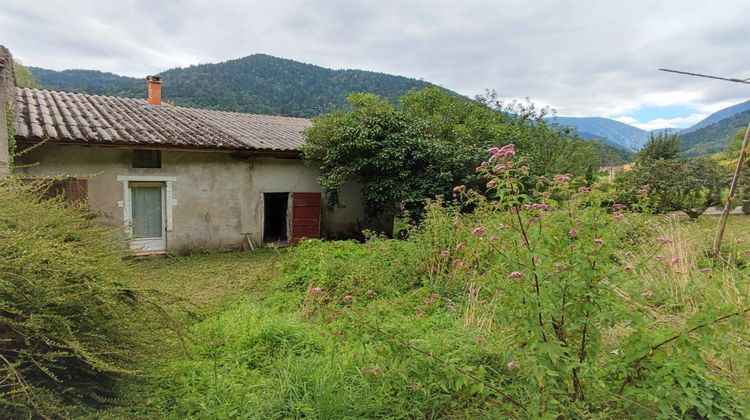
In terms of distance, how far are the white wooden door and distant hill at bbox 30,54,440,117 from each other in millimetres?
16472

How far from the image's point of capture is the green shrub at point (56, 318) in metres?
2.23

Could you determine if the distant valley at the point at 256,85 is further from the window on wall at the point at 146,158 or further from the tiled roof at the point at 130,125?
the window on wall at the point at 146,158

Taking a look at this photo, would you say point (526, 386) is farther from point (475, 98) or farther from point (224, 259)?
point (475, 98)

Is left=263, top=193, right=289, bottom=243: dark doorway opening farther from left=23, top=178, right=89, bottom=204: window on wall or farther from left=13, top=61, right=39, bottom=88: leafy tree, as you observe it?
left=13, top=61, right=39, bottom=88: leafy tree

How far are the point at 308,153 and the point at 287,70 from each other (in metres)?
32.3

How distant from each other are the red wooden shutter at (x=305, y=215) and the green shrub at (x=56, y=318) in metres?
7.71

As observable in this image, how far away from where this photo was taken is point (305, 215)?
1083 centimetres

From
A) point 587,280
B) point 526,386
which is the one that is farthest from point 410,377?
point 587,280

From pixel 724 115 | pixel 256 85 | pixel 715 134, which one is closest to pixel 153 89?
pixel 256 85

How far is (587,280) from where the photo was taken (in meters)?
2.08

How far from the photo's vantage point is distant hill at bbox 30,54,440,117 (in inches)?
1053

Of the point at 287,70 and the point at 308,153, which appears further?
the point at 287,70

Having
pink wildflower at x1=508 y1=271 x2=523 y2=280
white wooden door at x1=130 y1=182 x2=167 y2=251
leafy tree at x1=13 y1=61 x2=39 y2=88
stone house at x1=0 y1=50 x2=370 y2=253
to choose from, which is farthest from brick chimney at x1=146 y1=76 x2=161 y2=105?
pink wildflower at x1=508 y1=271 x2=523 y2=280

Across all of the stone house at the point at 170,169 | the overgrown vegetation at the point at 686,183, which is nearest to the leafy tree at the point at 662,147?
the overgrown vegetation at the point at 686,183
